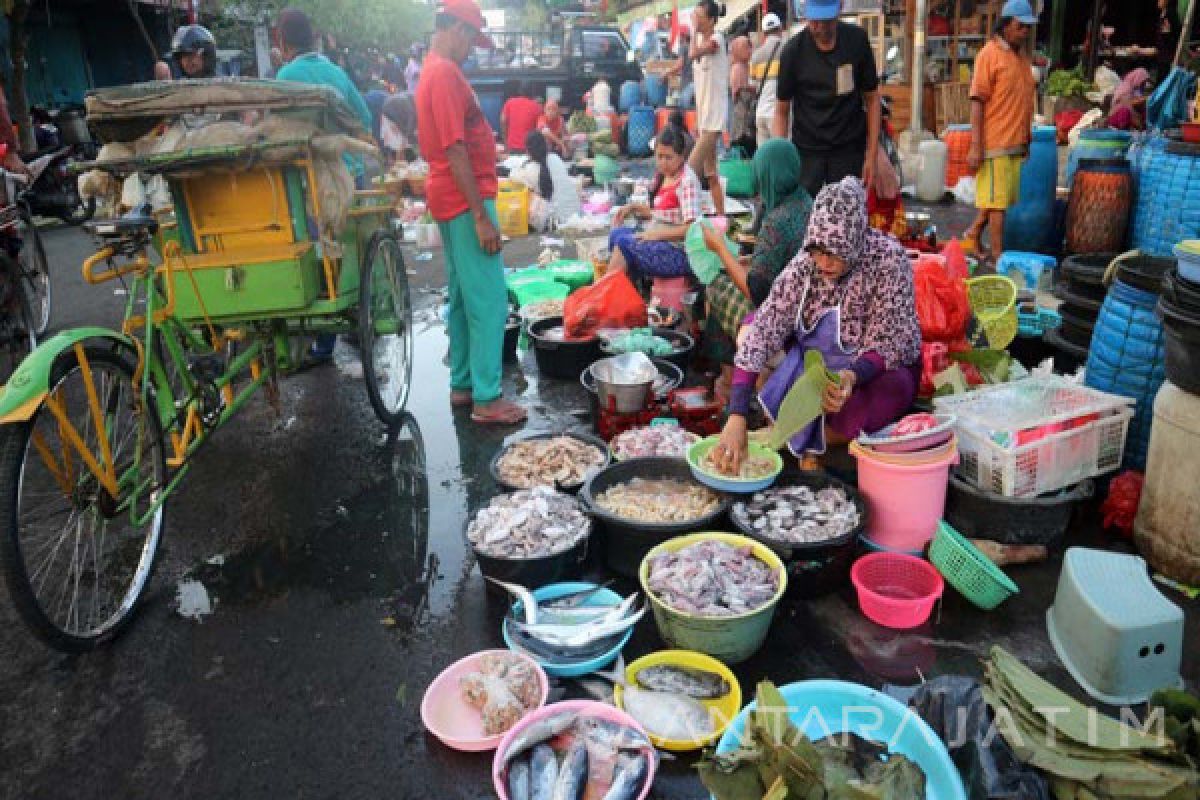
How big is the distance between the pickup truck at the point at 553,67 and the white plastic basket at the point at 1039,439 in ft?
52.2

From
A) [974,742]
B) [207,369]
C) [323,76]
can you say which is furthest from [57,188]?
[974,742]

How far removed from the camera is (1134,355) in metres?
3.61

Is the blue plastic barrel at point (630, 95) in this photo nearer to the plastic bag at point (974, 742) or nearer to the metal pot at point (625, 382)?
the metal pot at point (625, 382)

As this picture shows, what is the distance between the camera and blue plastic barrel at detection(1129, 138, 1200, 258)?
5.73 m

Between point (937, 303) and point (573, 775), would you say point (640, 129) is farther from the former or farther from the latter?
point (573, 775)

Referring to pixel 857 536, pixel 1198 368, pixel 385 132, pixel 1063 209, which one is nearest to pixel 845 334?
pixel 857 536

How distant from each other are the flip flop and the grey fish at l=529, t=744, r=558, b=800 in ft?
8.87

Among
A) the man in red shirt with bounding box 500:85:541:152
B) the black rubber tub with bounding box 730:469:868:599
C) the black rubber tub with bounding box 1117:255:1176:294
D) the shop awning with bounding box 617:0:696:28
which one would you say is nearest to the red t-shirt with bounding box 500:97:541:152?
the man in red shirt with bounding box 500:85:541:152

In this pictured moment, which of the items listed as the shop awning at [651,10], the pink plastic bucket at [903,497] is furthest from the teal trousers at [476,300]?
the shop awning at [651,10]

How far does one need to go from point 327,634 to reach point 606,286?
3094 mm

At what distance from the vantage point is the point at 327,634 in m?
3.14

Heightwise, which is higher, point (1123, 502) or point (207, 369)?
point (207, 369)

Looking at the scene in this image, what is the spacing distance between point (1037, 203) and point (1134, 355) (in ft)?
Result: 14.7

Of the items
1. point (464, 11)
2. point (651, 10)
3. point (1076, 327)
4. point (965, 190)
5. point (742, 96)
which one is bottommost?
point (1076, 327)
